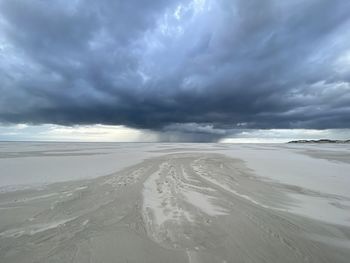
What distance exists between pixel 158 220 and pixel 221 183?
510 centimetres

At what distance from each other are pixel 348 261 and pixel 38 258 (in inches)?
242

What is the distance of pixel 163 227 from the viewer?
462cm

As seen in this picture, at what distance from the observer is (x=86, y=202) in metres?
6.35

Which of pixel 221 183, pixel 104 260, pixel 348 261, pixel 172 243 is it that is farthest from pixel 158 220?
pixel 221 183

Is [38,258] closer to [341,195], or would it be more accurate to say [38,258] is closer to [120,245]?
[120,245]

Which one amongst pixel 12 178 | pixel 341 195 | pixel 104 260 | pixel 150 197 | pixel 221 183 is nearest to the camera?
pixel 104 260

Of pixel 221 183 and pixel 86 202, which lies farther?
pixel 221 183

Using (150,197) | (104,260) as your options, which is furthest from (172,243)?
(150,197)

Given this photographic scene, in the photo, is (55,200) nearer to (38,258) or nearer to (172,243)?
(38,258)

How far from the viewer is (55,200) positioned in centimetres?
653

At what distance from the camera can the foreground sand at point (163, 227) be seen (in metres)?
3.57

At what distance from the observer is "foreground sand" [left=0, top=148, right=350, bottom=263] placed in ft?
11.7

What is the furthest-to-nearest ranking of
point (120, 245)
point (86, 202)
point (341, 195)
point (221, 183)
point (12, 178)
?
point (12, 178) < point (221, 183) < point (341, 195) < point (86, 202) < point (120, 245)

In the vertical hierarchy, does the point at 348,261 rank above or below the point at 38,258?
below
